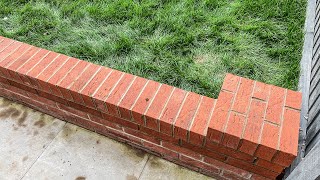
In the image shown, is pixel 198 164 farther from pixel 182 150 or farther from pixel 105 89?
pixel 105 89

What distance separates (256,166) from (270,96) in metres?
0.47

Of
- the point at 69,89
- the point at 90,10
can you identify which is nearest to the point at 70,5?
the point at 90,10

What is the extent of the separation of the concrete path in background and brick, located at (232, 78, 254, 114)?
71 cm

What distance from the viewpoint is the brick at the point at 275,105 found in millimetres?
1779

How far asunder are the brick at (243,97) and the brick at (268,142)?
162mm

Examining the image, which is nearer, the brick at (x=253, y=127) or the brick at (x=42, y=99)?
the brick at (x=253, y=127)

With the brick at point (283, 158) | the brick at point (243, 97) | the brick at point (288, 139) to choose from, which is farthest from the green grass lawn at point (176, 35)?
the brick at point (283, 158)

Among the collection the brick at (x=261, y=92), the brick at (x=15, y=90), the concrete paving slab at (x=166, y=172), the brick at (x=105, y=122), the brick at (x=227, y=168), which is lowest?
the concrete paving slab at (x=166, y=172)

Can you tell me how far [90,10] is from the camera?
344 cm

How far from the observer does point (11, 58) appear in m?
2.42

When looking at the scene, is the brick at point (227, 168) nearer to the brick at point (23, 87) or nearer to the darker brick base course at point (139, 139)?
the darker brick base course at point (139, 139)

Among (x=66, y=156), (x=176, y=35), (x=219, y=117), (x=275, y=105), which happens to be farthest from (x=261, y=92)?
(x=66, y=156)

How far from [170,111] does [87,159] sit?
840 mm

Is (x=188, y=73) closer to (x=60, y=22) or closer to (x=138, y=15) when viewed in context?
(x=138, y=15)
